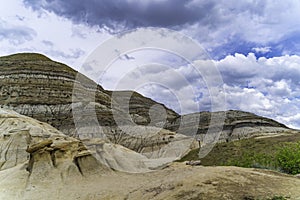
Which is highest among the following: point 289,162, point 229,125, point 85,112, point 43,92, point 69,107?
point 43,92

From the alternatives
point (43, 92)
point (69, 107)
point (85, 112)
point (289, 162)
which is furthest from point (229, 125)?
point (289, 162)

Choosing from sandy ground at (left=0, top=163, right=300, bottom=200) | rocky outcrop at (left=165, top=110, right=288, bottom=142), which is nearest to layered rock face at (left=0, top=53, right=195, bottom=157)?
rocky outcrop at (left=165, top=110, right=288, bottom=142)

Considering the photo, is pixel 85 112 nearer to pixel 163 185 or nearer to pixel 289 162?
pixel 289 162

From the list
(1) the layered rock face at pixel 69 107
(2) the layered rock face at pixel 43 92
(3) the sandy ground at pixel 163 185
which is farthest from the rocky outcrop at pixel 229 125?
(3) the sandy ground at pixel 163 185

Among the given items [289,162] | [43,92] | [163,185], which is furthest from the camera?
[43,92]

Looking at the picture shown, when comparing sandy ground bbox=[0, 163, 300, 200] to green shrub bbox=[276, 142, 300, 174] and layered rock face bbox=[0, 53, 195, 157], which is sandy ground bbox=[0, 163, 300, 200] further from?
layered rock face bbox=[0, 53, 195, 157]

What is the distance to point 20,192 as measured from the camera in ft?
60.5

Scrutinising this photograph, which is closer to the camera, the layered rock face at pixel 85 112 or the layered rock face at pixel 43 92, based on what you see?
the layered rock face at pixel 85 112

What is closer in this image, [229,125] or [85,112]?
[85,112]

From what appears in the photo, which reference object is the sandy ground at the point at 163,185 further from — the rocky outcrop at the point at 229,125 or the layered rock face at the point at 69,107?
the rocky outcrop at the point at 229,125

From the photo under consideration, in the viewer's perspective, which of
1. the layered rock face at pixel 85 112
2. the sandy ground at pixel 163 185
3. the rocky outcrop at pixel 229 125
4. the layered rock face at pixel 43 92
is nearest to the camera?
the sandy ground at pixel 163 185

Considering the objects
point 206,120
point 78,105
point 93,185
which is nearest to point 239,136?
point 206,120

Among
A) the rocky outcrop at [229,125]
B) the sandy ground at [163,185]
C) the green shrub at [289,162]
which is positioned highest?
the rocky outcrop at [229,125]

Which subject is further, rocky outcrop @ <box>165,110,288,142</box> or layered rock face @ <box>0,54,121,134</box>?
rocky outcrop @ <box>165,110,288,142</box>
